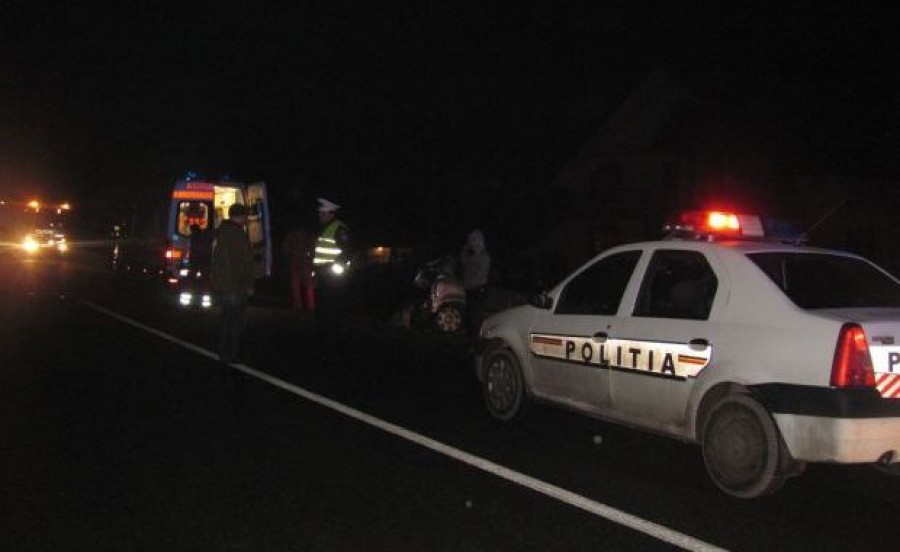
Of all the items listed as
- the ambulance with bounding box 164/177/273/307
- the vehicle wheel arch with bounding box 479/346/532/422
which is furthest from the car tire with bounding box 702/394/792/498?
the ambulance with bounding box 164/177/273/307

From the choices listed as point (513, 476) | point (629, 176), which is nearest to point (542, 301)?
point (513, 476)

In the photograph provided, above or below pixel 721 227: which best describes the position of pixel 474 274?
below

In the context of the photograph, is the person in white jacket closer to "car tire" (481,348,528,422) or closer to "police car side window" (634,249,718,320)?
"car tire" (481,348,528,422)

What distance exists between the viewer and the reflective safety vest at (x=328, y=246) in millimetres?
12445

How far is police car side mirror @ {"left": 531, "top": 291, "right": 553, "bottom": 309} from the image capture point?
705cm

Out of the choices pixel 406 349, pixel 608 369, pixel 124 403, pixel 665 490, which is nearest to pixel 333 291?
pixel 406 349

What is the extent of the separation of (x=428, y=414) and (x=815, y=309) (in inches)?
145

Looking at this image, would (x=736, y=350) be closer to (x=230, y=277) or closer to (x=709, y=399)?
(x=709, y=399)

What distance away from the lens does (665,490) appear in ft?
18.1

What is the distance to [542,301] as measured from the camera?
710cm

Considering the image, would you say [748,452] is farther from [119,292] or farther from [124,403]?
[119,292]

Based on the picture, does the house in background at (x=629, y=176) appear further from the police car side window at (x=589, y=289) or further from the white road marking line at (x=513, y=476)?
the police car side window at (x=589, y=289)

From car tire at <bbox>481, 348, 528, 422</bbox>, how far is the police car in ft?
0.68

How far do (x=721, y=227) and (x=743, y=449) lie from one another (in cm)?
159
